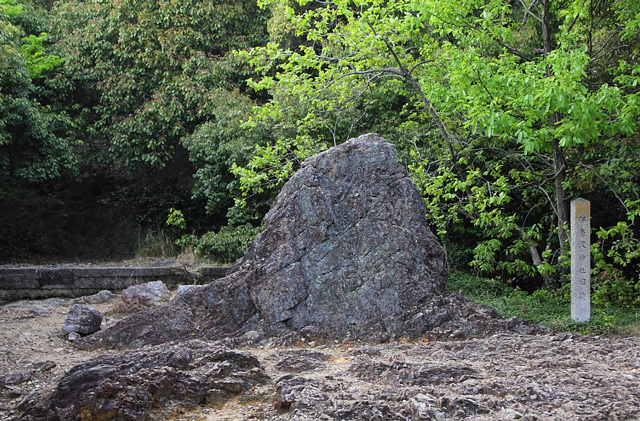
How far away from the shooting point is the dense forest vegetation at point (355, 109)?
7043 mm

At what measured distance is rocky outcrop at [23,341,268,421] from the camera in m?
3.85

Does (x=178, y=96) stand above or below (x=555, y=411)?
above

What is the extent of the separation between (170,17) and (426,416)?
1234 centimetres

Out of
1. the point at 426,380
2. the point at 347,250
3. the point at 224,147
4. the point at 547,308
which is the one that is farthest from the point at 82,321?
the point at 224,147


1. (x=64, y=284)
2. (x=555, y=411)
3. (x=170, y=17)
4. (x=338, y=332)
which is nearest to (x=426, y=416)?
(x=555, y=411)

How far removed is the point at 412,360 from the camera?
4887 mm

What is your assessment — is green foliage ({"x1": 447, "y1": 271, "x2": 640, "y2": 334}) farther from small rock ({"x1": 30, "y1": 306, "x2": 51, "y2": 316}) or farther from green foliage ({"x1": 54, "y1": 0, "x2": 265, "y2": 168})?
green foliage ({"x1": 54, "y1": 0, "x2": 265, "y2": 168})

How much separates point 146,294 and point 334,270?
3.48 meters

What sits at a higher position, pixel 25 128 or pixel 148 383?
pixel 25 128

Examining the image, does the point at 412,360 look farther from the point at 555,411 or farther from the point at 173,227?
the point at 173,227

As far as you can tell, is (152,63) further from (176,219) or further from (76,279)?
(76,279)

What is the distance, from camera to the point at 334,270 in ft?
20.4

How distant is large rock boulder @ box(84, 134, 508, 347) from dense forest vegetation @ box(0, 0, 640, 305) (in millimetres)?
1323

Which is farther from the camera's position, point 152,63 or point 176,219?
point 152,63
